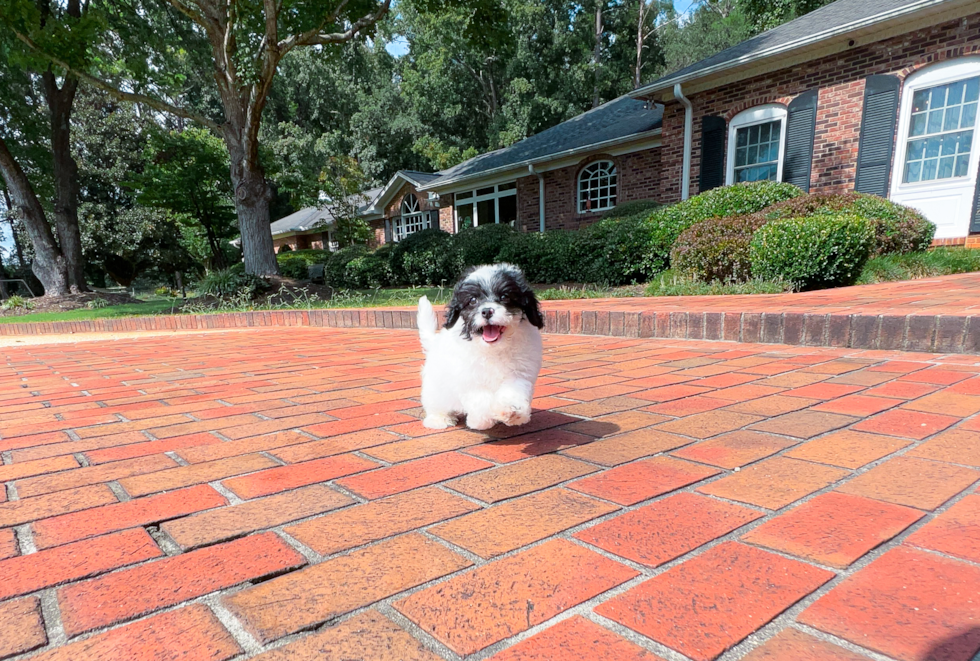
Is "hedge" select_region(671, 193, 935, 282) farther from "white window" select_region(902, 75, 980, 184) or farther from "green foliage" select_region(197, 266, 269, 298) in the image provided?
"green foliage" select_region(197, 266, 269, 298)

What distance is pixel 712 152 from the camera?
11961 mm

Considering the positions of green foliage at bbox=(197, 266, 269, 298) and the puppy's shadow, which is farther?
green foliage at bbox=(197, 266, 269, 298)

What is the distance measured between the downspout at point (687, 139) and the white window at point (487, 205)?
8.15 metres

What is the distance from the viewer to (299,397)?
9.77 feet

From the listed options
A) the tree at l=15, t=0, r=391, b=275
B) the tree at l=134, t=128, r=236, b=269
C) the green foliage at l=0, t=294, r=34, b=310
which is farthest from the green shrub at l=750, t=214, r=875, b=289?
the green foliage at l=0, t=294, r=34, b=310

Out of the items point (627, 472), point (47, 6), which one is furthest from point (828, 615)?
point (47, 6)

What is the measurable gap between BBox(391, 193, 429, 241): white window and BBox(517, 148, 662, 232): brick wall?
9.00 m

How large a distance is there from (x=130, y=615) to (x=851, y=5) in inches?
587

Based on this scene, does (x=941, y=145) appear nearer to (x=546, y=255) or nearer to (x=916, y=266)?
(x=916, y=266)

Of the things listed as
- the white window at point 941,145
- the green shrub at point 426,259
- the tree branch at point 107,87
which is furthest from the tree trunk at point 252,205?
the white window at point 941,145

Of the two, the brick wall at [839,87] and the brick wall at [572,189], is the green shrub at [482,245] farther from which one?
Result: the brick wall at [839,87]

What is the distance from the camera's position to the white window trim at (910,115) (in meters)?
8.92

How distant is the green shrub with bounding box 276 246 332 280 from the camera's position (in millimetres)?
24891

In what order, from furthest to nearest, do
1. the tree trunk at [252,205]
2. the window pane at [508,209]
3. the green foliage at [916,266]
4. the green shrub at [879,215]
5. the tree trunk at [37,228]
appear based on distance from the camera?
the window pane at [508,209], the tree trunk at [37,228], the tree trunk at [252,205], the green shrub at [879,215], the green foliage at [916,266]
